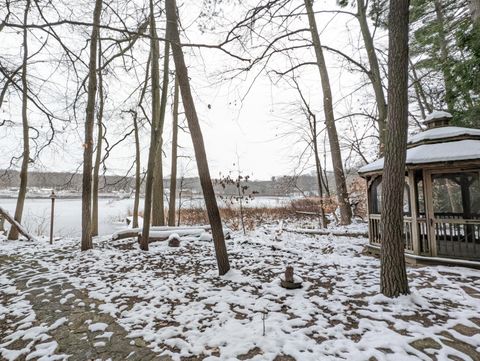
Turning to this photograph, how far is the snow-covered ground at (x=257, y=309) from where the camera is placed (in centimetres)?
238

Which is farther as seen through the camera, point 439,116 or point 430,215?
point 439,116

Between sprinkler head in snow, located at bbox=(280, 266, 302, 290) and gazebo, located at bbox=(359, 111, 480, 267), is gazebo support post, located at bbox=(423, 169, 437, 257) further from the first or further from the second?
sprinkler head in snow, located at bbox=(280, 266, 302, 290)

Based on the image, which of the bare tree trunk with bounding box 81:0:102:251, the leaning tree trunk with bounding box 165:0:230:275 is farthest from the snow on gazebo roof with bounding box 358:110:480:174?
the bare tree trunk with bounding box 81:0:102:251

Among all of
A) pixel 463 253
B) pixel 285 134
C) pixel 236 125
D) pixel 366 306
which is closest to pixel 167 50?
pixel 236 125

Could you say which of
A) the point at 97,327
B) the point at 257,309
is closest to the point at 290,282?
the point at 257,309

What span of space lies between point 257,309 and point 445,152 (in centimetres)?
476

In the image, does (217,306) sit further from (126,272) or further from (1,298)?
(1,298)

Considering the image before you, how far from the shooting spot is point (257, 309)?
3.19 metres

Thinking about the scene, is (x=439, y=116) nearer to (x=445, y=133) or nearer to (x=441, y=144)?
(x=445, y=133)

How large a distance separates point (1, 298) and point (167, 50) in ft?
24.7

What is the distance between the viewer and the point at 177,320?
297cm

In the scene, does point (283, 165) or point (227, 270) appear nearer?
point (227, 270)

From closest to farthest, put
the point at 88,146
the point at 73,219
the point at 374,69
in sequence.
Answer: the point at 88,146 < the point at 374,69 < the point at 73,219

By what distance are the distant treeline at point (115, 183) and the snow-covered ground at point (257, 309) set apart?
10.8ft
